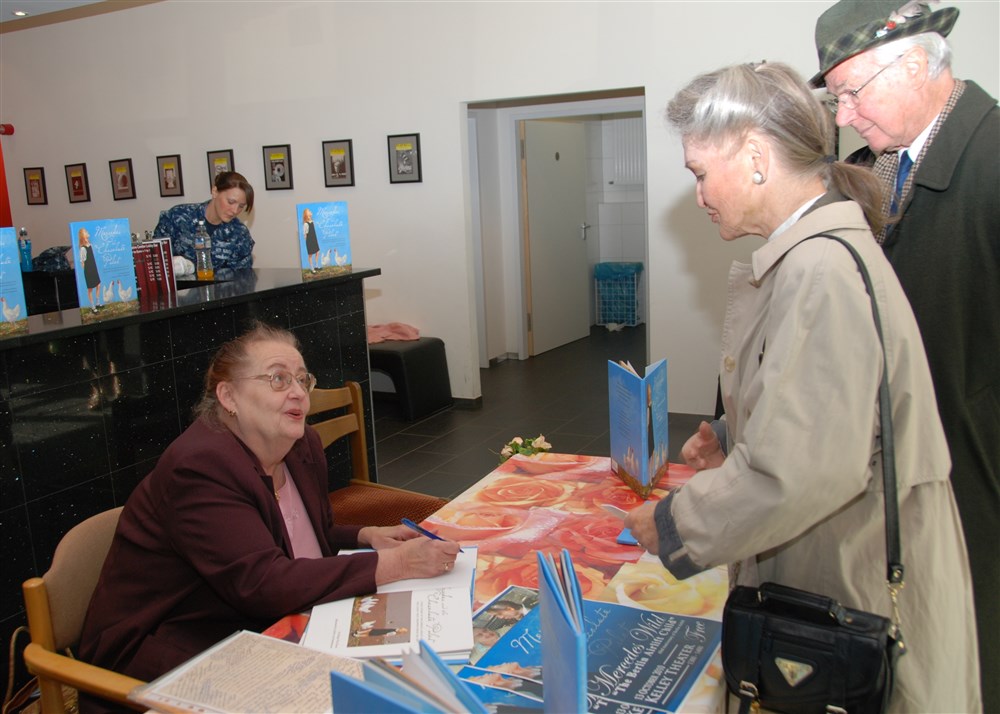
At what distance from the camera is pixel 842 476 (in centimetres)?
107

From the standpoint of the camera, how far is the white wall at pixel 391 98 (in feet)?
17.5

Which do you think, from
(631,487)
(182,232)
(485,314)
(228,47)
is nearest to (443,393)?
(485,314)

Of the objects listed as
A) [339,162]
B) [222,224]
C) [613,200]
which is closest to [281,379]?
[222,224]

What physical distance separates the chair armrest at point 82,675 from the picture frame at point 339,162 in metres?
5.33

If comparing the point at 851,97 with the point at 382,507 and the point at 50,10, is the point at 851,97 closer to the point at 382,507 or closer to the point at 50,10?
the point at 382,507

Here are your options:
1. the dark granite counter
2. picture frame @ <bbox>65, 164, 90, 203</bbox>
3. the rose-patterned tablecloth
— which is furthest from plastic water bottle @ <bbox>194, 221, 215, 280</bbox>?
picture frame @ <bbox>65, 164, 90, 203</bbox>

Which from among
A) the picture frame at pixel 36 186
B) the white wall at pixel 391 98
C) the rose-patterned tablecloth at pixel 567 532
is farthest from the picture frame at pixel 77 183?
the rose-patterned tablecloth at pixel 567 532

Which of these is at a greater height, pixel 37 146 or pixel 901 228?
pixel 37 146

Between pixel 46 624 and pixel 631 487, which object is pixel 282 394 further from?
pixel 631 487

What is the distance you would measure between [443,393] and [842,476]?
5440mm

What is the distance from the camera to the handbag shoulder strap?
110cm

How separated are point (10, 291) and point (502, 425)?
3675 millimetres

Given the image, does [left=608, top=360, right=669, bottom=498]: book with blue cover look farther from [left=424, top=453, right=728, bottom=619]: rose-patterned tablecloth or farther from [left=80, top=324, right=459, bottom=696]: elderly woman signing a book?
[left=80, top=324, right=459, bottom=696]: elderly woman signing a book

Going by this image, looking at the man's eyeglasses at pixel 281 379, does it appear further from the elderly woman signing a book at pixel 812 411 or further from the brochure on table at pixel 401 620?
the elderly woman signing a book at pixel 812 411
